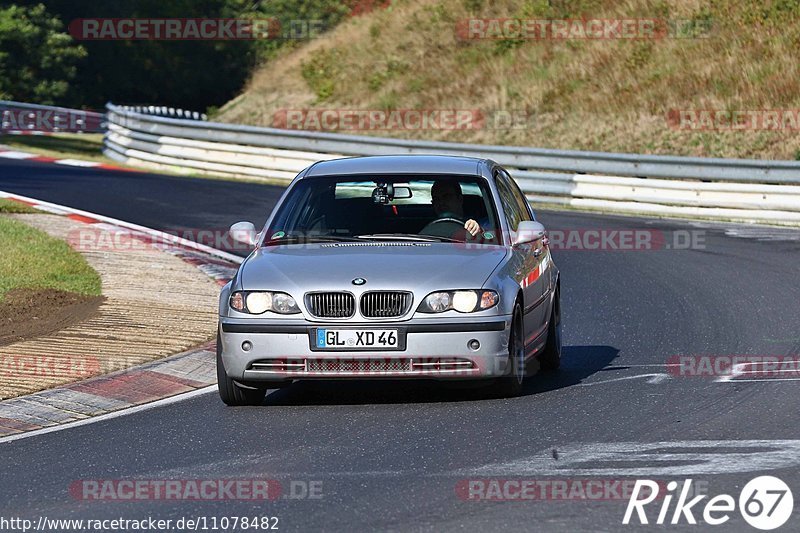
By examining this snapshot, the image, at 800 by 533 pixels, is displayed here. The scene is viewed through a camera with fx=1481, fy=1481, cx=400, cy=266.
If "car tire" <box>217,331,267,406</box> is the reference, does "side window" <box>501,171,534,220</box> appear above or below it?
above

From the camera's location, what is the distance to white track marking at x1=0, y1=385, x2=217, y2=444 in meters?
8.54

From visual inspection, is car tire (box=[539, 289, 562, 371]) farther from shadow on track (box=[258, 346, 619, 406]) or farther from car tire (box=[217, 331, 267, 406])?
car tire (box=[217, 331, 267, 406])

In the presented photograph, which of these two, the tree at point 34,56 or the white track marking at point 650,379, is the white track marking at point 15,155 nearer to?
the tree at point 34,56

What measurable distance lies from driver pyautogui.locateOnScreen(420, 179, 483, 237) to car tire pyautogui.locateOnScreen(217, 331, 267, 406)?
1.60 meters

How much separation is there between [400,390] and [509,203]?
1690mm

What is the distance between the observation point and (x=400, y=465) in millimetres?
7332

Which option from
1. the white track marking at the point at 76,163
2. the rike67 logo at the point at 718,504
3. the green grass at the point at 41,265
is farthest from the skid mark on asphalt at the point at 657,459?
the white track marking at the point at 76,163

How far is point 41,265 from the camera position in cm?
1509

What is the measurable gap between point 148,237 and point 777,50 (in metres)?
17.4

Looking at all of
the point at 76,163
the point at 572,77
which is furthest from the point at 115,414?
the point at 572,77

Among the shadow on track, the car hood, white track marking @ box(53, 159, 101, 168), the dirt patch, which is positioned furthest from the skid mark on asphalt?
white track marking @ box(53, 159, 101, 168)

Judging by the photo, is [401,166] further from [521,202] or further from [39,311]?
[39,311]

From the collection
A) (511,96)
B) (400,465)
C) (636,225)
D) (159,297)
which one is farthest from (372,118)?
(400,465)

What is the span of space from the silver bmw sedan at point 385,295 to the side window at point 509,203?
131 millimetres
